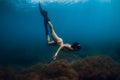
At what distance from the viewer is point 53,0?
135 feet

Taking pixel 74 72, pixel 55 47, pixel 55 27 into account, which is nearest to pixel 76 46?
pixel 74 72

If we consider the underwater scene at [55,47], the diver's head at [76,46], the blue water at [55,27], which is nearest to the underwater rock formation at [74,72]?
the underwater scene at [55,47]

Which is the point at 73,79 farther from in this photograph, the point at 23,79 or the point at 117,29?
the point at 117,29

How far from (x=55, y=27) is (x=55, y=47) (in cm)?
3712

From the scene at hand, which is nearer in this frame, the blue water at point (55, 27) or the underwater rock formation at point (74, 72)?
the underwater rock formation at point (74, 72)

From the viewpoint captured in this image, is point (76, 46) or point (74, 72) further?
point (74, 72)

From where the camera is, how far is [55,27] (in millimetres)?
76938

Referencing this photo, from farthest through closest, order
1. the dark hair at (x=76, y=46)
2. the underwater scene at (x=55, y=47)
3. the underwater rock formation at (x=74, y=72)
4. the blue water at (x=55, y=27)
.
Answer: the blue water at (x=55, y=27) → the underwater scene at (x=55, y=47) → the underwater rock formation at (x=74, y=72) → the dark hair at (x=76, y=46)

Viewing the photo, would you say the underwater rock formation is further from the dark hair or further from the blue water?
the blue water

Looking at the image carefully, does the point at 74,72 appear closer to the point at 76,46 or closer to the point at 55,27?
the point at 76,46

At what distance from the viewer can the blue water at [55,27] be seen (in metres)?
35.1

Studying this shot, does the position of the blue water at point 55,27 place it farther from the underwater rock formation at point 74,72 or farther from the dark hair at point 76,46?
the dark hair at point 76,46

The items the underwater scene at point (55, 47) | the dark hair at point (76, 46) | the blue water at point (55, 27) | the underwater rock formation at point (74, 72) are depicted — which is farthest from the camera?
the blue water at point (55, 27)

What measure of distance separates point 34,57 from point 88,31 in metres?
58.3
